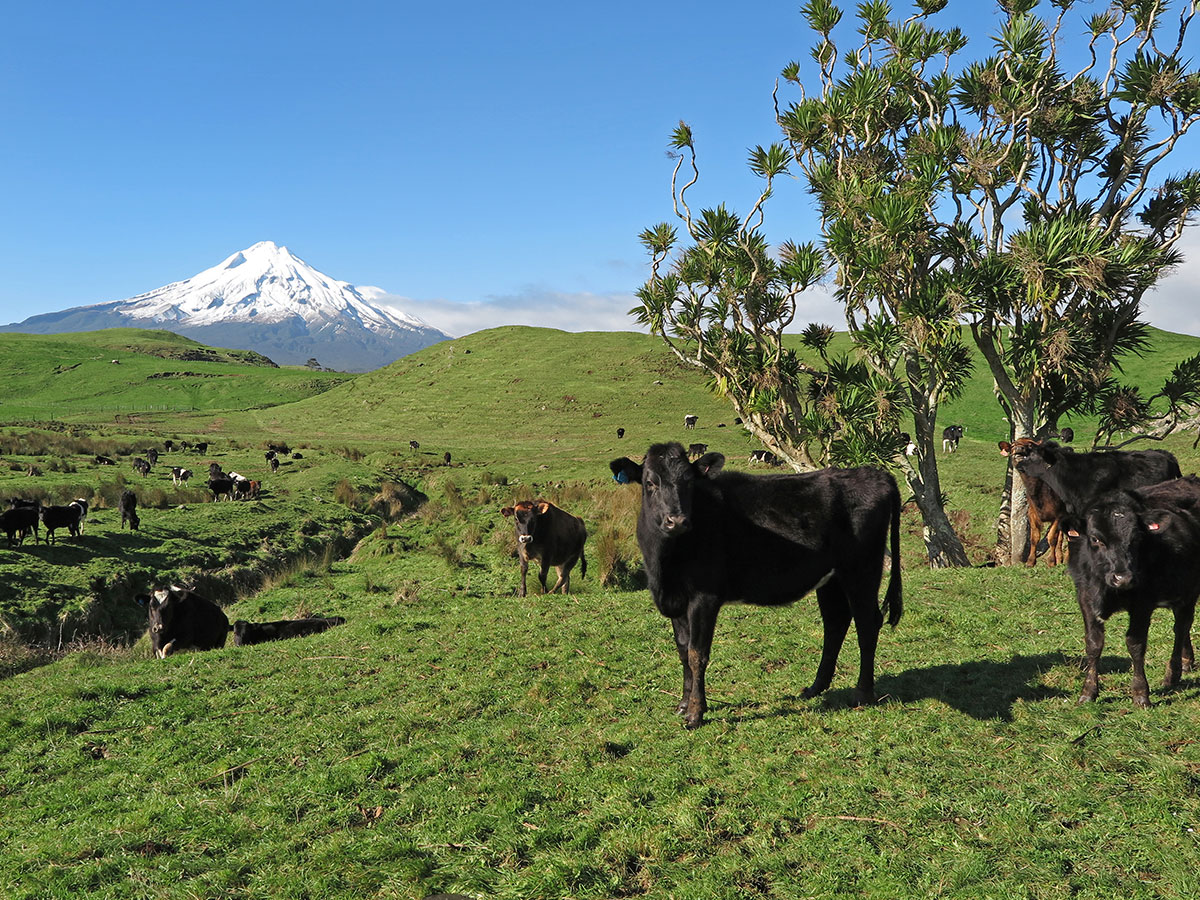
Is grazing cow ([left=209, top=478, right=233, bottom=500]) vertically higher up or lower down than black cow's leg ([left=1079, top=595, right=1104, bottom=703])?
higher up

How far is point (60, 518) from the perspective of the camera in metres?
18.3

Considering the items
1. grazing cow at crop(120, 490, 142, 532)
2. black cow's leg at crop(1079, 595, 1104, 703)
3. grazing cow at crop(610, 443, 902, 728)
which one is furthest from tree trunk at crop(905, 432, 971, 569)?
grazing cow at crop(120, 490, 142, 532)

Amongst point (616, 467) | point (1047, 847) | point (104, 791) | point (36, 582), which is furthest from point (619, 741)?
point (36, 582)

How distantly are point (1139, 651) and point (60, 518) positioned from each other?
22.2 metres

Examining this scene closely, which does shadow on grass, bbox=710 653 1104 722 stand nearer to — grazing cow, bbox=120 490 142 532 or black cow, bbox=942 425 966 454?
grazing cow, bbox=120 490 142 532

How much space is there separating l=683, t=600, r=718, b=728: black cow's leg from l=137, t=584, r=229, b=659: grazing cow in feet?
32.4

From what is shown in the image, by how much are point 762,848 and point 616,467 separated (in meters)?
4.14

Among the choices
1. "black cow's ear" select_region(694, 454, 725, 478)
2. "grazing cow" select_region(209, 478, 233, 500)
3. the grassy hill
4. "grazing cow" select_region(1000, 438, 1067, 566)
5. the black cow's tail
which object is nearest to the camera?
"black cow's ear" select_region(694, 454, 725, 478)

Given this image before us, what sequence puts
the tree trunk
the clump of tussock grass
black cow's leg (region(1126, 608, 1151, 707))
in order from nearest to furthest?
black cow's leg (region(1126, 608, 1151, 707)) < the tree trunk < the clump of tussock grass

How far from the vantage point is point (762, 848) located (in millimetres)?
5242

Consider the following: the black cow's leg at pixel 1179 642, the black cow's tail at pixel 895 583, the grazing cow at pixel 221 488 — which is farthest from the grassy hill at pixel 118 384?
the black cow's leg at pixel 1179 642

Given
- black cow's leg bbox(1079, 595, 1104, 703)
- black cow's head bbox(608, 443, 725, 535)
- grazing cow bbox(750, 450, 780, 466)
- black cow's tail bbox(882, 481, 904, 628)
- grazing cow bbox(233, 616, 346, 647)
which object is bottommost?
grazing cow bbox(233, 616, 346, 647)

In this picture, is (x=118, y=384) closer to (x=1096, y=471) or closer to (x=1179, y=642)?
(x=1096, y=471)

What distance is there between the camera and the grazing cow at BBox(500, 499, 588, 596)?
16422 millimetres
